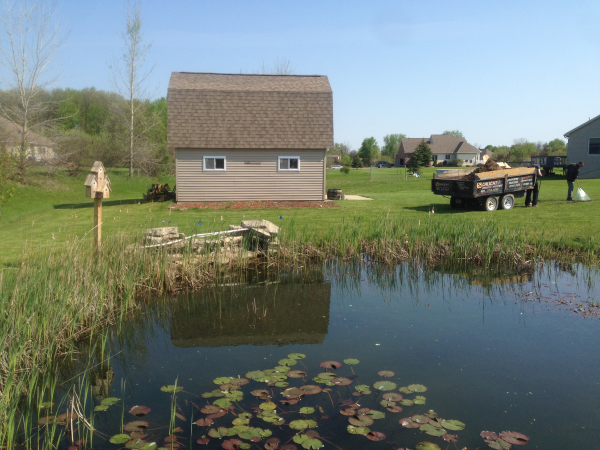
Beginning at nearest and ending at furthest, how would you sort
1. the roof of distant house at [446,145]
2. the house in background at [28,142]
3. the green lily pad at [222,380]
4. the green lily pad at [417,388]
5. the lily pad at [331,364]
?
the green lily pad at [417,388], the green lily pad at [222,380], the lily pad at [331,364], the house in background at [28,142], the roof of distant house at [446,145]

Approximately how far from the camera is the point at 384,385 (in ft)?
17.1

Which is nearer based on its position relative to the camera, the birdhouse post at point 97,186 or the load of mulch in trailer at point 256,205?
the birdhouse post at point 97,186

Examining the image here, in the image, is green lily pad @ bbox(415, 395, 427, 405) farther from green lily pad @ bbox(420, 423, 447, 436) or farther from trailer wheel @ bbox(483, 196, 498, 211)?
trailer wheel @ bbox(483, 196, 498, 211)

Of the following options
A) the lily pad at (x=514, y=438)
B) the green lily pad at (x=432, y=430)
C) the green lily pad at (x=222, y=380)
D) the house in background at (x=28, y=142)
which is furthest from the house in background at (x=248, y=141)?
the lily pad at (x=514, y=438)

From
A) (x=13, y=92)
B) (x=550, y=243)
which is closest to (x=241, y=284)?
(x=550, y=243)

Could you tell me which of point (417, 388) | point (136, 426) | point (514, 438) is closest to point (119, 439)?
point (136, 426)

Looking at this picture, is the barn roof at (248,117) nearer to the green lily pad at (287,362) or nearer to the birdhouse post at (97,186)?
the birdhouse post at (97,186)

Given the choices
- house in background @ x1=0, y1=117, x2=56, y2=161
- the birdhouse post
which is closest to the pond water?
the birdhouse post

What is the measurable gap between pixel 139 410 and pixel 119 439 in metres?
0.51

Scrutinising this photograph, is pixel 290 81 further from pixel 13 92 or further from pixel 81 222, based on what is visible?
pixel 13 92

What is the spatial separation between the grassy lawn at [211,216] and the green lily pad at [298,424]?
16.0ft

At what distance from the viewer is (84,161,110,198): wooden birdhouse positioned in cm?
805

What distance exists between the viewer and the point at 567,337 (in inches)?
261

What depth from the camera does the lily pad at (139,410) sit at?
470cm
